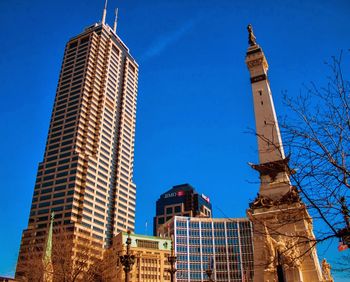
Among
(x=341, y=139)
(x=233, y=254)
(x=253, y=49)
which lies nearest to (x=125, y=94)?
(x=233, y=254)

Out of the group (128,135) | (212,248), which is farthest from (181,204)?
(212,248)

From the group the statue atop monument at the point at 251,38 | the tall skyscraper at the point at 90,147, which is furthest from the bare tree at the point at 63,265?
the tall skyscraper at the point at 90,147

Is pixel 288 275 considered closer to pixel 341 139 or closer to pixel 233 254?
pixel 341 139

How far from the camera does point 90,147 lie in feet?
364

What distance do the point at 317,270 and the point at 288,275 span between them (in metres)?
2.31

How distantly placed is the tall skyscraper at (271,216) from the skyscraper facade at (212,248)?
73.5 metres

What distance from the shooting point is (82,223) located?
94.6 metres

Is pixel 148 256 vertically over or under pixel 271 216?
over

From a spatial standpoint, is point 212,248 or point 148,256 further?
point 212,248

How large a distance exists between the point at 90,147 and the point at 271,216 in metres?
90.3

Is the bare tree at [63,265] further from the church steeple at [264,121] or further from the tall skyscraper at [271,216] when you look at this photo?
the church steeple at [264,121]

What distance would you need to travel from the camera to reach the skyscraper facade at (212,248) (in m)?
101

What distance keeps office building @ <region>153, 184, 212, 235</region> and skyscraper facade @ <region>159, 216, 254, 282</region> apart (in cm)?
3435

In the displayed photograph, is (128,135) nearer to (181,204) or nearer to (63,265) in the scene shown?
(181,204)
